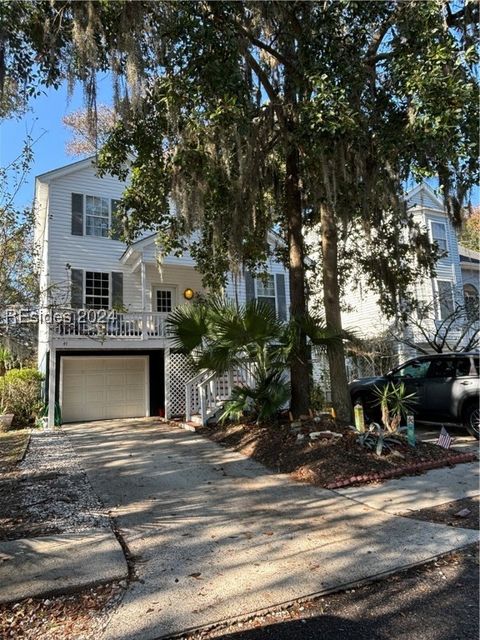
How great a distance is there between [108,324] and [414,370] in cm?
860

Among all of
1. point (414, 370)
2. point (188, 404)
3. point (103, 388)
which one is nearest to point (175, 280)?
point (103, 388)

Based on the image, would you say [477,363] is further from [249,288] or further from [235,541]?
[249,288]

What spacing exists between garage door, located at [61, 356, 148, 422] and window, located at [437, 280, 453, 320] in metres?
11.7

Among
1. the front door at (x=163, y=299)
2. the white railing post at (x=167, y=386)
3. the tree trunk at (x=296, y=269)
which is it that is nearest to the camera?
the tree trunk at (x=296, y=269)

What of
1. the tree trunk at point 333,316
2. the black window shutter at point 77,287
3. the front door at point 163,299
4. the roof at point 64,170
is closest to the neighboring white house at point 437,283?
the front door at point 163,299

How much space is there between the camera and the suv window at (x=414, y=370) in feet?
31.8

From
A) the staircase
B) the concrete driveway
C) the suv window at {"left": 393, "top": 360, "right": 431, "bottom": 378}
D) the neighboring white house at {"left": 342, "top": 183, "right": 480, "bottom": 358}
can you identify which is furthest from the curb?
the neighboring white house at {"left": 342, "top": 183, "right": 480, "bottom": 358}

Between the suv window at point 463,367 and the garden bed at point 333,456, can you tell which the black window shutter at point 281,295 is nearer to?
the suv window at point 463,367

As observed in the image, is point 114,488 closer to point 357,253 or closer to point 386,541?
point 386,541

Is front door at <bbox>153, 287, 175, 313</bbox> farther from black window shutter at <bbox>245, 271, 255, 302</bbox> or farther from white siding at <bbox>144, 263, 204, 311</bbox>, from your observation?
black window shutter at <bbox>245, 271, 255, 302</bbox>

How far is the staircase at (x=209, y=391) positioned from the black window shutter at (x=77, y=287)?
4640 mm

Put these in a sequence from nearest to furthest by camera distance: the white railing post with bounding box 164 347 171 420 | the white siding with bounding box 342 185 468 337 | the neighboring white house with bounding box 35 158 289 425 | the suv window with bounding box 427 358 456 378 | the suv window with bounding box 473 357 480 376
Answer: the suv window with bounding box 473 357 480 376 < the suv window with bounding box 427 358 456 378 < the white railing post with bounding box 164 347 171 420 < the neighboring white house with bounding box 35 158 289 425 < the white siding with bounding box 342 185 468 337

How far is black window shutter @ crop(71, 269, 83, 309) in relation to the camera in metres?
13.7

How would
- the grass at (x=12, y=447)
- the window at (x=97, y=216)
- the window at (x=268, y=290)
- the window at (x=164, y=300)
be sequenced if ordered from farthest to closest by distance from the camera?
the window at (x=268, y=290) → the window at (x=164, y=300) → the window at (x=97, y=216) → the grass at (x=12, y=447)
